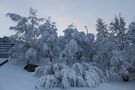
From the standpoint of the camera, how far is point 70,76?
14773 millimetres

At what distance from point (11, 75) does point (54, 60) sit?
3218 mm

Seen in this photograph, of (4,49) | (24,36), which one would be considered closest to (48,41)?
(24,36)

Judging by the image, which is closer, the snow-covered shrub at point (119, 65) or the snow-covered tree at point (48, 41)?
the snow-covered shrub at point (119, 65)

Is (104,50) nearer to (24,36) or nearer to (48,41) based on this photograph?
(48,41)

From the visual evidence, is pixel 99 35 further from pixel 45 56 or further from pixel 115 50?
pixel 45 56

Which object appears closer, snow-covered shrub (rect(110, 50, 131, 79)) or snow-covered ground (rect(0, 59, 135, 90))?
snow-covered ground (rect(0, 59, 135, 90))

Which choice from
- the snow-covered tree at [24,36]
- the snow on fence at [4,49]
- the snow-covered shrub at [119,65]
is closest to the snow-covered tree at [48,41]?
the snow-covered tree at [24,36]

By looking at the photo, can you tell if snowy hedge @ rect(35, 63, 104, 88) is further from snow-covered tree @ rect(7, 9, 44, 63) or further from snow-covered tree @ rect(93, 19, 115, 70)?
snow-covered tree @ rect(7, 9, 44, 63)

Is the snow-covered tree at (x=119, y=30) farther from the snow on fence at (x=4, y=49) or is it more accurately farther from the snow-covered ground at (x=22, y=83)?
the snow on fence at (x=4, y=49)

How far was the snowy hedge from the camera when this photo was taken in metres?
14.6

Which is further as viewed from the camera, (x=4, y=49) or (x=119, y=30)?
(x=4, y=49)

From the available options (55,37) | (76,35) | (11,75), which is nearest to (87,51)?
(76,35)

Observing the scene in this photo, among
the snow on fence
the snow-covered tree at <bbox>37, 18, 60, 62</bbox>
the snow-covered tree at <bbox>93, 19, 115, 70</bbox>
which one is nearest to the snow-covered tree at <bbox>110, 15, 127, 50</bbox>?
the snow-covered tree at <bbox>93, 19, 115, 70</bbox>

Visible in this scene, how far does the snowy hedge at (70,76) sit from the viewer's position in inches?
575
